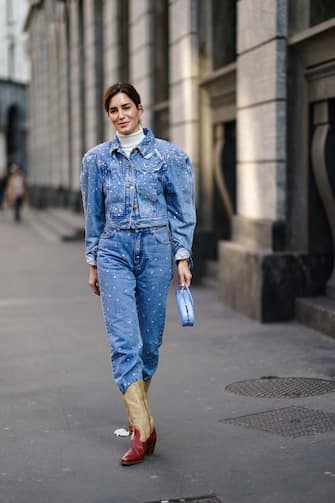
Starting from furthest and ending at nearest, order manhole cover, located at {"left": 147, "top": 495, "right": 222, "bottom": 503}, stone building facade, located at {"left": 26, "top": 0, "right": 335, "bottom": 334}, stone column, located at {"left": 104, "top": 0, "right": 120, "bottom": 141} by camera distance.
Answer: stone column, located at {"left": 104, "top": 0, "right": 120, "bottom": 141}, stone building facade, located at {"left": 26, "top": 0, "right": 335, "bottom": 334}, manhole cover, located at {"left": 147, "top": 495, "right": 222, "bottom": 503}

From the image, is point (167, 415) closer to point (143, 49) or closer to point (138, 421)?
point (138, 421)

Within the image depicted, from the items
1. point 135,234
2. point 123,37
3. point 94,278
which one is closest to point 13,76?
point 123,37

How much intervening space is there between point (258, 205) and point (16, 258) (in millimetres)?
7538

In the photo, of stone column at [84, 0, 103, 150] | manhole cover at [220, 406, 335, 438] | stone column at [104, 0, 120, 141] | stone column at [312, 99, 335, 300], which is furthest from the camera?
stone column at [84, 0, 103, 150]

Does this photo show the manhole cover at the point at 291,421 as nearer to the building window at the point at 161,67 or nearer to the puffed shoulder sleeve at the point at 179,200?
the puffed shoulder sleeve at the point at 179,200

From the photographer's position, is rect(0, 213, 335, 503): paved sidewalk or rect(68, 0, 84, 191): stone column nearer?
rect(0, 213, 335, 503): paved sidewalk

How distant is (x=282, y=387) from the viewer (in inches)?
247

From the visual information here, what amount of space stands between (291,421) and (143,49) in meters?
11.3

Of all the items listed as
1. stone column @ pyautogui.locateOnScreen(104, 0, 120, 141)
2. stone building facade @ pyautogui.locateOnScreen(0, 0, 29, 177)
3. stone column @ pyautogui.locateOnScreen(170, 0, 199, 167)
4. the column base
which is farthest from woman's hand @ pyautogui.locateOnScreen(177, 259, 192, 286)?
stone building facade @ pyautogui.locateOnScreen(0, 0, 29, 177)

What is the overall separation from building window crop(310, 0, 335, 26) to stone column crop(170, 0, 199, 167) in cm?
359

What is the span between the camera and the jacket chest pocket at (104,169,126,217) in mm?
4867

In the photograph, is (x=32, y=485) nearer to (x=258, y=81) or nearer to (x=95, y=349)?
(x=95, y=349)

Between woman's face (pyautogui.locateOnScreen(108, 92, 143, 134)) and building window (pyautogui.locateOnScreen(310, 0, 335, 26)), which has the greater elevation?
building window (pyautogui.locateOnScreen(310, 0, 335, 26))

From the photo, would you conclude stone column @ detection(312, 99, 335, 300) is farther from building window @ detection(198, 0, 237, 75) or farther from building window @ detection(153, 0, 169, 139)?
building window @ detection(153, 0, 169, 139)
